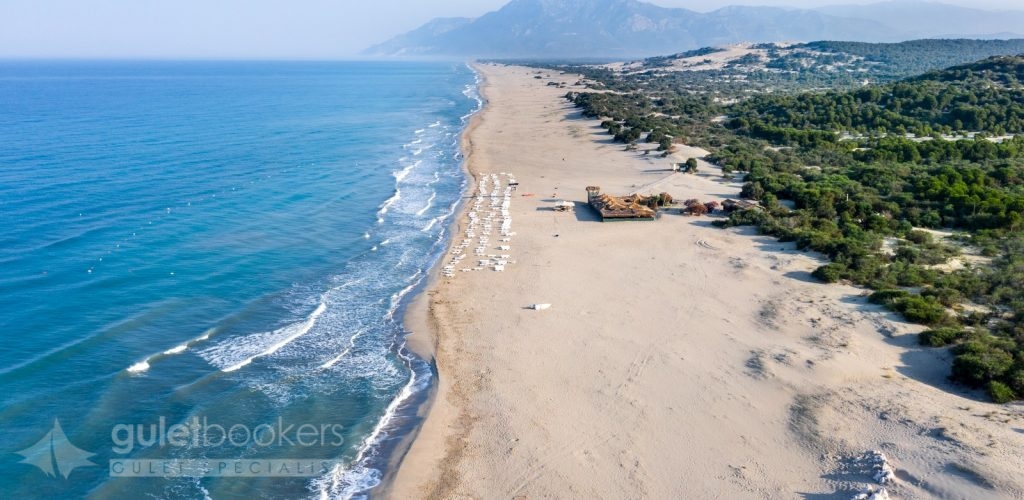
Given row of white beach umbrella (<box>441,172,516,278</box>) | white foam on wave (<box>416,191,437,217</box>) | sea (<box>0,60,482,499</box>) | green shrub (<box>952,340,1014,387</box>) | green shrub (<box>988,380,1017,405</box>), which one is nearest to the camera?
sea (<box>0,60,482,499</box>)

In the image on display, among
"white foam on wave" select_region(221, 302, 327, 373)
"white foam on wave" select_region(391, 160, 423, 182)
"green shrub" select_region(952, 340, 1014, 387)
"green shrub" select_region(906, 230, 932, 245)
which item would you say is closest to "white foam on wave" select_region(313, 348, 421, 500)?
"white foam on wave" select_region(221, 302, 327, 373)

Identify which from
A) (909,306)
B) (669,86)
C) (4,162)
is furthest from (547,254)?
(669,86)

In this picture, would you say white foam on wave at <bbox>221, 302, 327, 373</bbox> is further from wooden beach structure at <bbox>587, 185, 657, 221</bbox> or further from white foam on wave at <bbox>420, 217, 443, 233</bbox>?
wooden beach structure at <bbox>587, 185, 657, 221</bbox>

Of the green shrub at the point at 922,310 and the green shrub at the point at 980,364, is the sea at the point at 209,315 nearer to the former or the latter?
the green shrub at the point at 980,364

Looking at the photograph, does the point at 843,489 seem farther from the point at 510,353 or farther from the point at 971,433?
the point at 510,353

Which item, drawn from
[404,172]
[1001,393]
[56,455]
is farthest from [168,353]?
[404,172]

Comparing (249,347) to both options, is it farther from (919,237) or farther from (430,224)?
(919,237)
